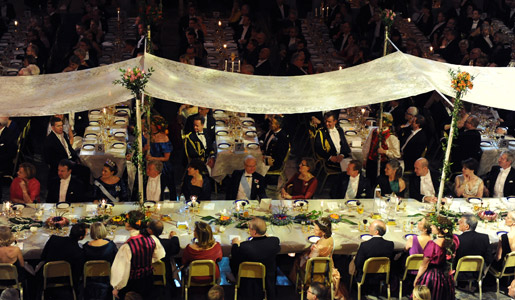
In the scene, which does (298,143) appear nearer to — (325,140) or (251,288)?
(325,140)

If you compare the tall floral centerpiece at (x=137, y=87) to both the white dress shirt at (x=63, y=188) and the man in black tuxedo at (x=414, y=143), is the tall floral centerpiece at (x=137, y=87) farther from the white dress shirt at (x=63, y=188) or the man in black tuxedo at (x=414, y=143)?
the man in black tuxedo at (x=414, y=143)

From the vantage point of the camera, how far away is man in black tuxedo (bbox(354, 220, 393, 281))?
31.6 ft

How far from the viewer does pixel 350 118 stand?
46.2 feet

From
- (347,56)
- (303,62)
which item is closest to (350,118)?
(303,62)

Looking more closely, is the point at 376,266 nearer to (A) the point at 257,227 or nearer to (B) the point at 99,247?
(A) the point at 257,227

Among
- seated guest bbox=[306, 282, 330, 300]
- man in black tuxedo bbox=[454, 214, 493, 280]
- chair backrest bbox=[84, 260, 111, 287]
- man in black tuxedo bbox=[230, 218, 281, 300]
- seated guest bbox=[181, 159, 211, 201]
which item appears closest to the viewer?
seated guest bbox=[306, 282, 330, 300]

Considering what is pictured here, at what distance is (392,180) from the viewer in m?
11.6

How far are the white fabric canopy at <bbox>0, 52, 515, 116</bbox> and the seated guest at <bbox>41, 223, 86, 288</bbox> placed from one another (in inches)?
60.3

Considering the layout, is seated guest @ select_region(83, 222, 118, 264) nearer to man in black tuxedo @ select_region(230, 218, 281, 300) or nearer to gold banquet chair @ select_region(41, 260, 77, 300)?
gold banquet chair @ select_region(41, 260, 77, 300)

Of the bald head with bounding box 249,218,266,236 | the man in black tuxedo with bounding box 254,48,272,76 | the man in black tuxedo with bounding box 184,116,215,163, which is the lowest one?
the bald head with bounding box 249,218,266,236

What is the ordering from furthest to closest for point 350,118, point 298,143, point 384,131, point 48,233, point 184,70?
point 298,143 → point 350,118 → point 384,131 → point 184,70 → point 48,233

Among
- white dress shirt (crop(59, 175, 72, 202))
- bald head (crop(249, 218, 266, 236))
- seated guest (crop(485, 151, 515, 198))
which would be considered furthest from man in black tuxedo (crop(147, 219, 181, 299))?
seated guest (crop(485, 151, 515, 198))

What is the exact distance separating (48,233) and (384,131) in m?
5.54

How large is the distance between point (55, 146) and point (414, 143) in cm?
570
